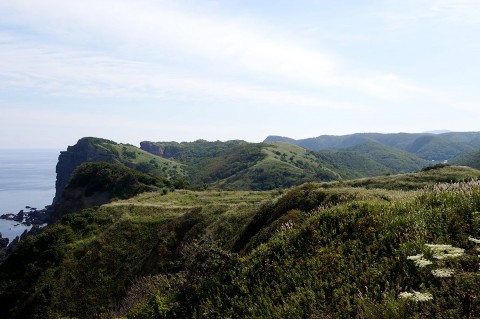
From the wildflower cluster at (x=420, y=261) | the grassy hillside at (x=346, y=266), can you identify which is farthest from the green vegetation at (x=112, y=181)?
the wildflower cluster at (x=420, y=261)

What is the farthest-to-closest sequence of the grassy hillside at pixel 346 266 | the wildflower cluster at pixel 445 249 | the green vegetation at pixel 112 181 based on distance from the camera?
the green vegetation at pixel 112 181 < the grassy hillside at pixel 346 266 < the wildflower cluster at pixel 445 249

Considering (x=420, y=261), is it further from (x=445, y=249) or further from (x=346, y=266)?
(x=346, y=266)

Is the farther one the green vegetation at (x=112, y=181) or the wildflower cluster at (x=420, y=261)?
the green vegetation at (x=112, y=181)

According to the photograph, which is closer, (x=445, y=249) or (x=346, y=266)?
→ (x=445, y=249)

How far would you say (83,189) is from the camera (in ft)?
374

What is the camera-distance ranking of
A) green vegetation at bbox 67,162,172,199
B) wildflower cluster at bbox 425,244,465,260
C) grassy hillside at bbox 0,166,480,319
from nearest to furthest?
wildflower cluster at bbox 425,244,465,260 → grassy hillside at bbox 0,166,480,319 → green vegetation at bbox 67,162,172,199

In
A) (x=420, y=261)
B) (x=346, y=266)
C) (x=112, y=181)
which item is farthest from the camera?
(x=112, y=181)

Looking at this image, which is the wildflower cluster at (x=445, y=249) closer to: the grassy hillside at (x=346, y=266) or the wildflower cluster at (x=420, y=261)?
the grassy hillside at (x=346, y=266)

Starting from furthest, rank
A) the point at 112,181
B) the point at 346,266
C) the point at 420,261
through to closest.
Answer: the point at 112,181 < the point at 346,266 < the point at 420,261

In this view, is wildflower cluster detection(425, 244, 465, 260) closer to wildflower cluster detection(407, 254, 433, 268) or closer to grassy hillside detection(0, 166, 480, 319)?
grassy hillside detection(0, 166, 480, 319)

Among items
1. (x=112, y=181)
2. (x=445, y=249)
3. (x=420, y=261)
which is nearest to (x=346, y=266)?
(x=420, y=261)

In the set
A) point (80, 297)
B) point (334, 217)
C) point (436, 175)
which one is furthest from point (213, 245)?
point (436, 175)

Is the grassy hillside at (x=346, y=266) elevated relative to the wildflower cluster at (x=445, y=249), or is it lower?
lower

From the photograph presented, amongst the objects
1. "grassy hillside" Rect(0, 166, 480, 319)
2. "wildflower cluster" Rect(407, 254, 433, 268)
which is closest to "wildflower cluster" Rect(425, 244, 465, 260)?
"grassy hillside" Rect(0, 166, 480, 319)
